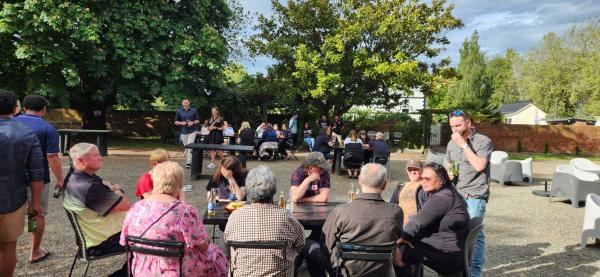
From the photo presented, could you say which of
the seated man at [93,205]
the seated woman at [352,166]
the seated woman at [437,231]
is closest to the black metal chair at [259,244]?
the seated woman at [437,231]

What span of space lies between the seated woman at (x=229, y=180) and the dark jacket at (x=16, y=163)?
1.65 m

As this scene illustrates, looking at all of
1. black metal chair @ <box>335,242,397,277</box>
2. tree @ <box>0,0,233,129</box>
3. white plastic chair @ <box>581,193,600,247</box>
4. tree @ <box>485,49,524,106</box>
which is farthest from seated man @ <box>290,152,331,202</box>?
tree @ <box>485,49,524,106</box>

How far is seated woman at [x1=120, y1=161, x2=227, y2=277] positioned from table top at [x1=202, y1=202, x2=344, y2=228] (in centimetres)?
70

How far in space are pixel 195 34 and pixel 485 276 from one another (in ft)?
49.9

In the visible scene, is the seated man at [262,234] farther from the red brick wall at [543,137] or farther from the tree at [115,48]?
the red brick wall at [543,137]

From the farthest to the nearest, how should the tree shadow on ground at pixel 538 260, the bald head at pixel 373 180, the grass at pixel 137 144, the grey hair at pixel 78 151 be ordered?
the grass at pixel 137 144 < the tree shadow on ground at pixel 538 260 < the grey hair at pixel 78 151 < the bald head at pixel 373 180

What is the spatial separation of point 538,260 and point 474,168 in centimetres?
191

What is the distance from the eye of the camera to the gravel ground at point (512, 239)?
4258mm

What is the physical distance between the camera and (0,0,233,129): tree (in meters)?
13.4

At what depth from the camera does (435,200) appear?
3.22 meters

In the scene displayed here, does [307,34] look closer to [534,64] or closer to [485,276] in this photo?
[485,276]

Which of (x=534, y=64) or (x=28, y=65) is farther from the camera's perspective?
(x=534, y=64)

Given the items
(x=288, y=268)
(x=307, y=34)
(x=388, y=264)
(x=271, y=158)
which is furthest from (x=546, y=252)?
(x=307, y=34)

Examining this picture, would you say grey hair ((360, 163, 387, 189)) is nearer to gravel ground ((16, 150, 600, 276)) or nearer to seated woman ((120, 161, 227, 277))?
seated woman ((120, 161, 227, 277))
